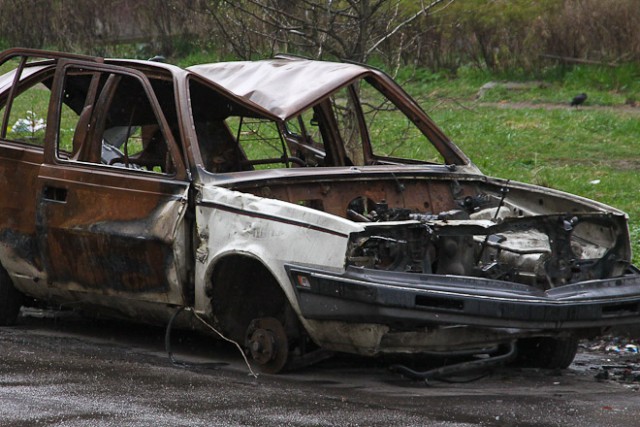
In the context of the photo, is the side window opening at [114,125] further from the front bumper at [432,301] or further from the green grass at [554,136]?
the green grass at [554,136]

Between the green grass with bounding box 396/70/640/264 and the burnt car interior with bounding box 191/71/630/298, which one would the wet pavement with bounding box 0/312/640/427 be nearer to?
the burnt car interior with bounding box 191/71/630/298

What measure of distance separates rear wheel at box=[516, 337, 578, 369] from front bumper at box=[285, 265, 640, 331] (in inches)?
31.6

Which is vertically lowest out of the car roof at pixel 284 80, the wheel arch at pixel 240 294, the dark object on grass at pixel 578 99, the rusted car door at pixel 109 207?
the wheel arch at pixel 240 294

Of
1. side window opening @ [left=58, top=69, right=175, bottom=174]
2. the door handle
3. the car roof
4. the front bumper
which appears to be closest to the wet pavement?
the front bumper

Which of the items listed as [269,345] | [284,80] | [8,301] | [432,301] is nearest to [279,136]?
[284,80]

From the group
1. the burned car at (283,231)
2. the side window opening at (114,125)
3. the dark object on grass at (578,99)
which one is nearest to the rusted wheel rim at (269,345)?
the burned car at (283,231)

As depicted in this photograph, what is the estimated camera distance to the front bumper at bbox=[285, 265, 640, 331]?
256 inches

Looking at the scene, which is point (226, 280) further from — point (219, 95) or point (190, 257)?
point (219, 95)

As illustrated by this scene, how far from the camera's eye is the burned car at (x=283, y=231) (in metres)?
6.67

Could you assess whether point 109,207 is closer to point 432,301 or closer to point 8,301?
point 8,301

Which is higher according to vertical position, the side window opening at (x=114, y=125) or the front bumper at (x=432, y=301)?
the side window opening at (x=114, y=125)

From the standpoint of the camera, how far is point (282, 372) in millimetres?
7203

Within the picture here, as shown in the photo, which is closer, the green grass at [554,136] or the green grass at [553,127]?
the green grass at [554,136]

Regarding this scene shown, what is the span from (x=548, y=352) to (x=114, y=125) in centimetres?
328
